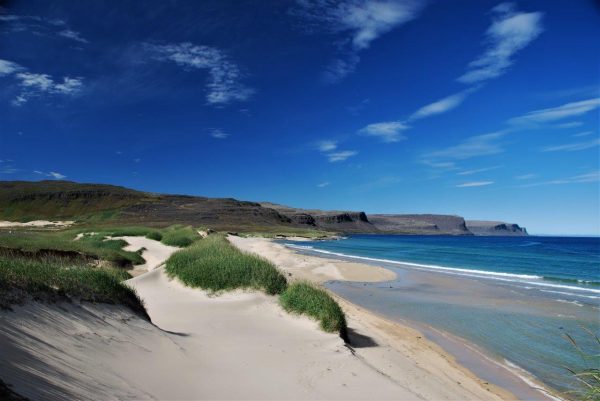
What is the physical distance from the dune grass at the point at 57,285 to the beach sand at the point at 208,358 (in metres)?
0.23

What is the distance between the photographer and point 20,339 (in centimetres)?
471

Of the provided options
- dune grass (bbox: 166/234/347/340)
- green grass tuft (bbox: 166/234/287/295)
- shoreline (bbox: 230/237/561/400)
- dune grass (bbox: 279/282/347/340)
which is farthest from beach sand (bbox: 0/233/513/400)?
green grass tuft (bbox: 166/234/287/295)

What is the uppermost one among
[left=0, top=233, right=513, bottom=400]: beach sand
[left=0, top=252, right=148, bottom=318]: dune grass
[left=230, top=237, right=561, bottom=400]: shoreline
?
[left=0, top=252, right=148, bottom=318]: dune grass

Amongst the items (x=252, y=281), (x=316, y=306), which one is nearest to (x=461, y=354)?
(x=316, y=306)

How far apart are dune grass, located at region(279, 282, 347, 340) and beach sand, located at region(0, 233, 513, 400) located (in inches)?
11.7

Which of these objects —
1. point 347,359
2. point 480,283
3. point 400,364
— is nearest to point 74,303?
point 347,359

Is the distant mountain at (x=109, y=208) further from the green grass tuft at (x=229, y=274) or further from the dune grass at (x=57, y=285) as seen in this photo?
the dune grass at (x=57, y=285)

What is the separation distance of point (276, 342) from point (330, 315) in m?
2.06

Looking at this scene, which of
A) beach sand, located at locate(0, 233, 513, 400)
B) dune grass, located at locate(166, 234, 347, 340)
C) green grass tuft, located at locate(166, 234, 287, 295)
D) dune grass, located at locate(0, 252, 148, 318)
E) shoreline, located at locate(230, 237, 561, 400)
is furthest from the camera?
green grass tuft, located at locate(166, 234, 287, 295)

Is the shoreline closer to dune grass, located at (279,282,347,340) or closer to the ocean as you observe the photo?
the ocean

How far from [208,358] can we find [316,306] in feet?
13.7

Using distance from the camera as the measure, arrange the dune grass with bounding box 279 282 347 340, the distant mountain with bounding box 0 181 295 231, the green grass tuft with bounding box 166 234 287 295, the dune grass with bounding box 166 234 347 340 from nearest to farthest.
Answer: the dune grass with bounding box 279 282 347 340
the dune grass with bounding box 166 234 347 340
the green grass tuft with bounding box 166 234 287 295
the distant mountain with bounding box 0 181 295 231

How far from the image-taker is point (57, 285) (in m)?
6.71

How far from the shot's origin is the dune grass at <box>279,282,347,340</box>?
985cm
